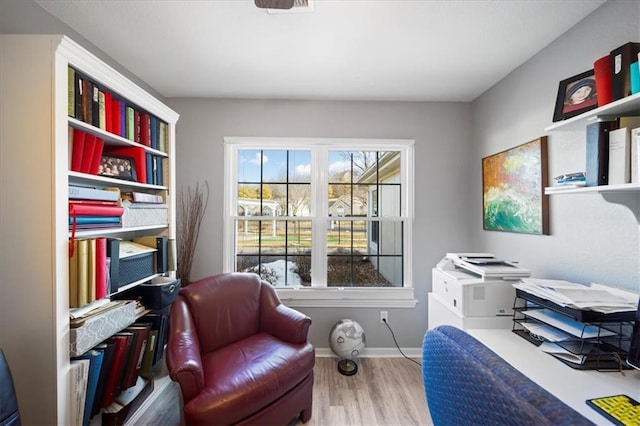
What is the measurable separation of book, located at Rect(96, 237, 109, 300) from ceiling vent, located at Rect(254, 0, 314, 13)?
1.49 m

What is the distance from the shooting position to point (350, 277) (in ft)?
8.66

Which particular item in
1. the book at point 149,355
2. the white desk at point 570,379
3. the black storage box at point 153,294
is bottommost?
the book at point 149,355

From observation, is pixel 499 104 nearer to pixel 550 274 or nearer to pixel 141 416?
pixel 550 274

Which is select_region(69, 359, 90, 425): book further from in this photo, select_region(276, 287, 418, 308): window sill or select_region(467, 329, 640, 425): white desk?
select_region(467, 329, 640, 425): white desk

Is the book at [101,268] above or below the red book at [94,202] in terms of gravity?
below

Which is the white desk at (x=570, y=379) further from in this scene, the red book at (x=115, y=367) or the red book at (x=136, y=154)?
the red book at (x=136, y=154)

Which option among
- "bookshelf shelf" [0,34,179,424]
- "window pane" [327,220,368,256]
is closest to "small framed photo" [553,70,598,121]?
"window pane" [327,220,368,256]

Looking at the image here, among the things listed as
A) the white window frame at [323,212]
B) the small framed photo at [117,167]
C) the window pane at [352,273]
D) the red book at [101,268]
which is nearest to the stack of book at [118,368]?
the red book at [101,268]

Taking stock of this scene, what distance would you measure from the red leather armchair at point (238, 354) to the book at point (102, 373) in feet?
0.99

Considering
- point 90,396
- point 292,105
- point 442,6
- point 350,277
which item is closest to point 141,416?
point 90,396

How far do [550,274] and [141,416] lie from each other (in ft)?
9.38

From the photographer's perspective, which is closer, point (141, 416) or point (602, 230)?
point (602, 230)

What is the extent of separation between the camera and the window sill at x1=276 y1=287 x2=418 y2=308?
2.51 m

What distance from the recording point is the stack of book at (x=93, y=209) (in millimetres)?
1265
